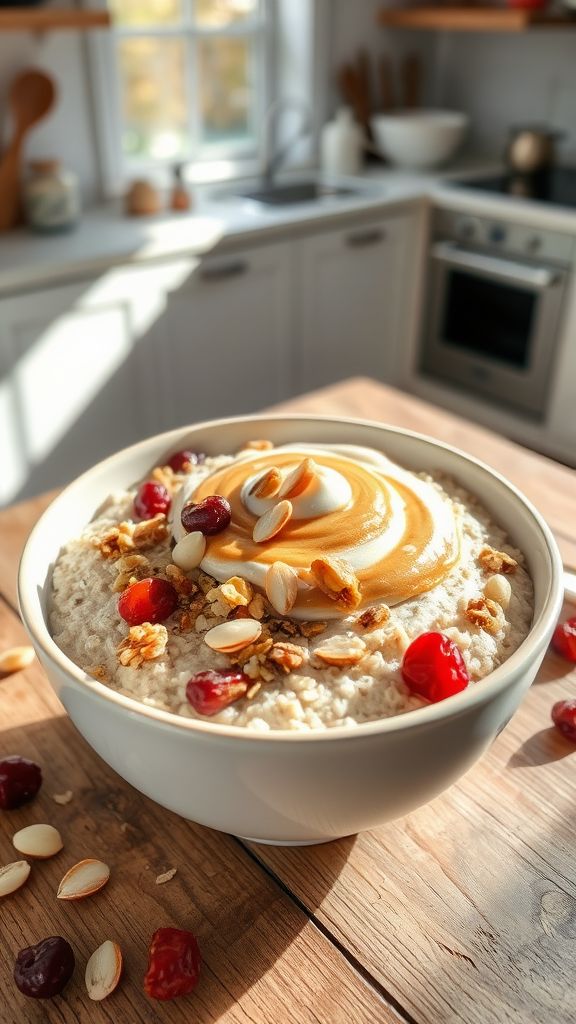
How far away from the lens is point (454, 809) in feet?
2.03

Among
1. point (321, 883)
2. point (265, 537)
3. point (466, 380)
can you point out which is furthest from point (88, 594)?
point (466, 380)

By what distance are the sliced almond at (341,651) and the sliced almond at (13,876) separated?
0.26 metres

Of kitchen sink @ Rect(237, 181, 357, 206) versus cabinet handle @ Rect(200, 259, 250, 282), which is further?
kitchen sink @ Rect(237, 181, 357, 206)

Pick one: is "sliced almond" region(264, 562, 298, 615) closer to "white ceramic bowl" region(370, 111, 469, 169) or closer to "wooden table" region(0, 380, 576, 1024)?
"wooden table" region(0, 380, 576, 1024)

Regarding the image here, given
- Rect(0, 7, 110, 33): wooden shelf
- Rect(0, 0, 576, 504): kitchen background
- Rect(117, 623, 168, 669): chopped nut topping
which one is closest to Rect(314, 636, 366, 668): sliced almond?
Rect(117, 623, 168, 669): chopped nut topping

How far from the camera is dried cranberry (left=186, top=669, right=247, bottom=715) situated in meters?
0.52

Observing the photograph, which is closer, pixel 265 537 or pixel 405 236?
pixel 265 537

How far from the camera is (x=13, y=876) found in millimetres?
564

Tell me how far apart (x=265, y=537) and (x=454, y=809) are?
0.26 m

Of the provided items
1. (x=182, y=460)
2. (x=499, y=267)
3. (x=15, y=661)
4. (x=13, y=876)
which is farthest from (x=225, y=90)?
(x=13, y=876)

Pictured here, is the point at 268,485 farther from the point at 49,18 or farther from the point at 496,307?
the point at 496,307

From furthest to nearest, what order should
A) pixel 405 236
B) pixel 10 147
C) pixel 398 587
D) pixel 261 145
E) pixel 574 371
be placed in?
pixel 261 145, pixel 405 236, pixel 574 371, pixel 10 147, pixel 398 587

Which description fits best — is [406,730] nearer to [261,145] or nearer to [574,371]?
[574,371]

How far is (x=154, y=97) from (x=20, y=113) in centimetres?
60
